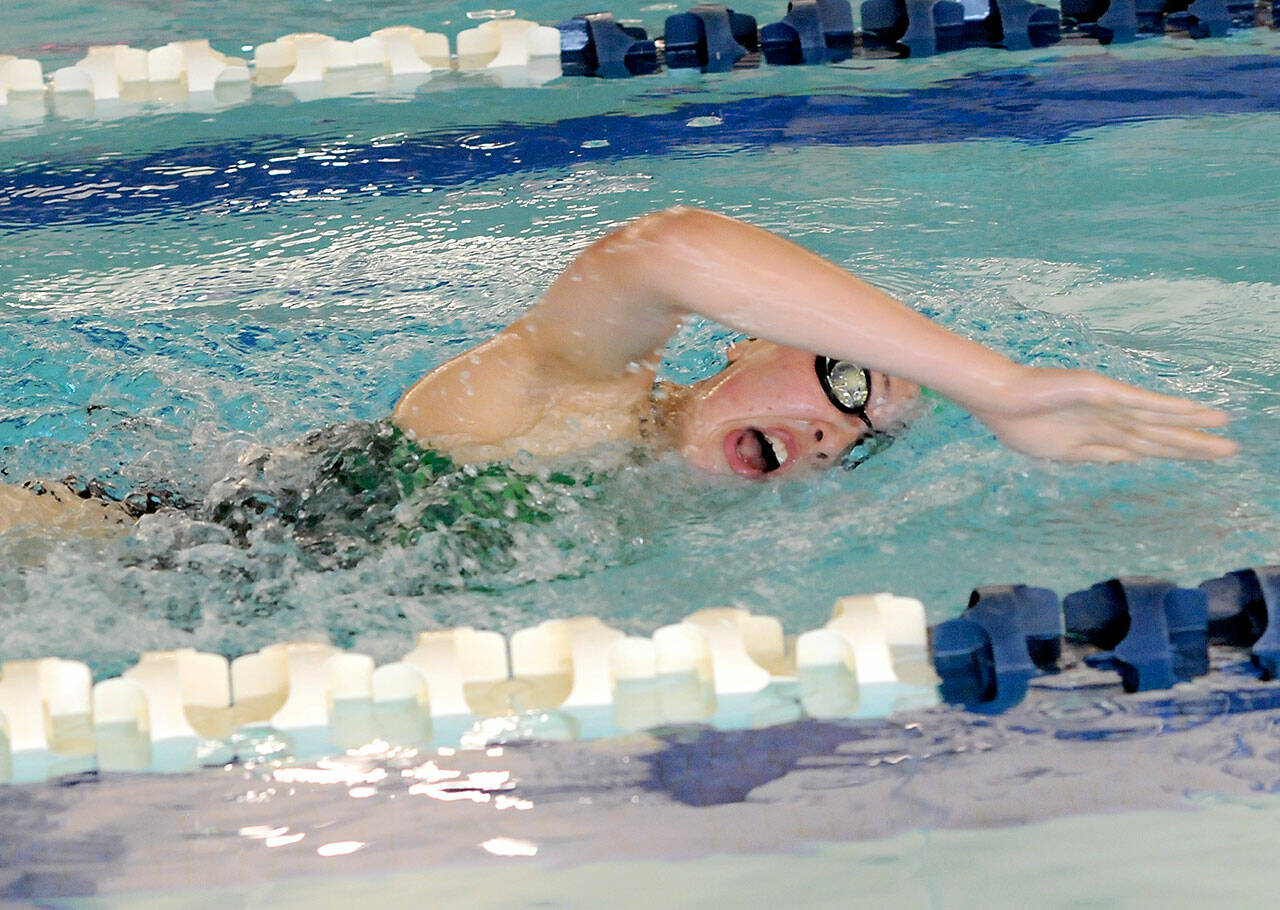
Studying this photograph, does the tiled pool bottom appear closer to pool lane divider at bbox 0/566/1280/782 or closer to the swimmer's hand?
pool lane divider at bbox 0/566/1280/782

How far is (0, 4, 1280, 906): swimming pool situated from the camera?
173 centimetres

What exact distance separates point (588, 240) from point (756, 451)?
4.10ft

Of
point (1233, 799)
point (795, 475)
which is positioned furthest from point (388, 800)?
point (1233, 799)

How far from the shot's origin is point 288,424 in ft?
7.73

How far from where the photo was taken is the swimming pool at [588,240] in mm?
1727

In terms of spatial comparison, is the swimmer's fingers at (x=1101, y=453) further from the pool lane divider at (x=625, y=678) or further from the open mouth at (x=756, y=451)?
the open mouth at (x=756, y=451)

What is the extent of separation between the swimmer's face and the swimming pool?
0.05 m

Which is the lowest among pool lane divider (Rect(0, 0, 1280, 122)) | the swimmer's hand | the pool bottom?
the pool bottom

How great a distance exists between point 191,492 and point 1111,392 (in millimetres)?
1227

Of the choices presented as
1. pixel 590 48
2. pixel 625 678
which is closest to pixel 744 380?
pixel 625 678

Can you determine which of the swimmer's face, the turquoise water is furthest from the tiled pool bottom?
the swimmer's face

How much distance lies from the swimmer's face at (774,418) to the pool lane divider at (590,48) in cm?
224

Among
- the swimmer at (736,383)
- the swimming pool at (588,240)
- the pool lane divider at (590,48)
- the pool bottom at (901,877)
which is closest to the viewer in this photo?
the pool bottom at (901,877)

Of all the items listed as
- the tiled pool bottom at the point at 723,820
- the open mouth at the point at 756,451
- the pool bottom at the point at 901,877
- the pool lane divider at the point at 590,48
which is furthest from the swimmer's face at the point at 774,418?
the pool lane divider at the point at 590,48
